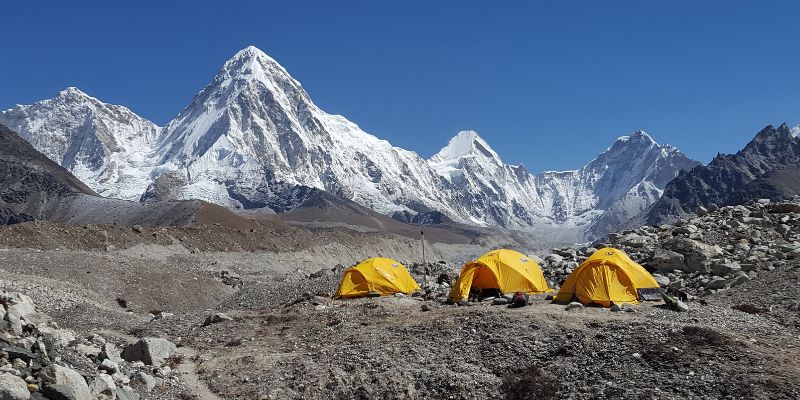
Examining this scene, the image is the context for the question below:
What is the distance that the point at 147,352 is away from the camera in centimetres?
1942

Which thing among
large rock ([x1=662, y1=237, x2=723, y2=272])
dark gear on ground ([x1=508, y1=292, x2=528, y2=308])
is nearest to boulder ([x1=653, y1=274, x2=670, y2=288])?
large rock ([x1=662, y1=237, x2=723, y2=272])

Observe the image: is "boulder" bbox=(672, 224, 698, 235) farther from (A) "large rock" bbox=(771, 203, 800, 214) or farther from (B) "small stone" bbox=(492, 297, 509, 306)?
(B) "small stone" bbox=(492, 297, 509, 306)

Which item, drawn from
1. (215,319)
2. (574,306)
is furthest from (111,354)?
(574,306)

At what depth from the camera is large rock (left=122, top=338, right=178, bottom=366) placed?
1928 centimetres

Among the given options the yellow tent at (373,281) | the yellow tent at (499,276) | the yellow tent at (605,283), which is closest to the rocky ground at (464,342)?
the yellow tent at (605,283)

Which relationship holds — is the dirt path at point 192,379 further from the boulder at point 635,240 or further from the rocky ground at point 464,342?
the boulder at point 635,240

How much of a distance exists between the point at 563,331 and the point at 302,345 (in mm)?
8649

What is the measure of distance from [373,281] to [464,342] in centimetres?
1241

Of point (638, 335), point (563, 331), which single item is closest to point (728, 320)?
point (638, 335)

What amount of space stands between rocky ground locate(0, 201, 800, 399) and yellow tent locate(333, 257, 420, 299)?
4.15 feet

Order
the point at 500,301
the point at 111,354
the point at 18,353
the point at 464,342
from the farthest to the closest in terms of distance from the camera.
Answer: the point at 500,301 < the point at 464,342 < the point at 111,354 < the point at 18,353

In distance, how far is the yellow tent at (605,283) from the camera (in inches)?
938

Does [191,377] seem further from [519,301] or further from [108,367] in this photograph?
[519,301]

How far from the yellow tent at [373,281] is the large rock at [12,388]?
66.9ft
